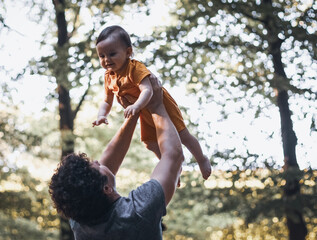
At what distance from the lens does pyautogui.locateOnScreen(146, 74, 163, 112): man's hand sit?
2.41 meters

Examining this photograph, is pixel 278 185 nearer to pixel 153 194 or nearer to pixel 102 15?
pixel 102 15

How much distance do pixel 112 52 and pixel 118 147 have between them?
51 centimetres

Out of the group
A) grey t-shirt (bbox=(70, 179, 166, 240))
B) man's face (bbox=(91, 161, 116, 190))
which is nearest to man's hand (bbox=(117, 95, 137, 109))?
man's face (bbox=(91, 161, 116, 190))

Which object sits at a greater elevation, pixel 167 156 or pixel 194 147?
pixel 194 147

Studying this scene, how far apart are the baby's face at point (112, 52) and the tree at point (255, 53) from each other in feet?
17.6

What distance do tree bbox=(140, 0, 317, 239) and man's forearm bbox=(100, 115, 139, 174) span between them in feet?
17.8

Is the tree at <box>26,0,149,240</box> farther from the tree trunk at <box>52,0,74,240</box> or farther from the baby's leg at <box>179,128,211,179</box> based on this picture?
the baby's leg at <box>179,128,211,179</box>

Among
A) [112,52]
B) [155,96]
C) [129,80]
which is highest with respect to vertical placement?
[112,52]

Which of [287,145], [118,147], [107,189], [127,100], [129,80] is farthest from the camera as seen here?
[287,145]

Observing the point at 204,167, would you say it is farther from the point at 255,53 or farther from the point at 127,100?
the point at 255,53

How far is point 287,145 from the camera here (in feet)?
26.2

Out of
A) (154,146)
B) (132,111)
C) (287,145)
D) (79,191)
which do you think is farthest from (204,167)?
(287,145)

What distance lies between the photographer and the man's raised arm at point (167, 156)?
1982 mm

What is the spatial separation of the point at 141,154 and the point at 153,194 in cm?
1201
